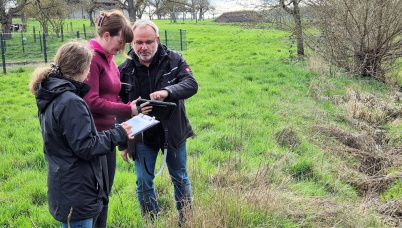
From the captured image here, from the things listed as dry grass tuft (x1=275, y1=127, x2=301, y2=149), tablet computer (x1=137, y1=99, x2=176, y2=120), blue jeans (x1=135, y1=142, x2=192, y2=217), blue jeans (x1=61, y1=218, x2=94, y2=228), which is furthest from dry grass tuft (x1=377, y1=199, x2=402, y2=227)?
blue jeans (x1=61, y1=218, x2=94, y2=228)

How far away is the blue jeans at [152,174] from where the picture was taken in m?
3.21

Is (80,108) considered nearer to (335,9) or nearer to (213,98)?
(213,98)

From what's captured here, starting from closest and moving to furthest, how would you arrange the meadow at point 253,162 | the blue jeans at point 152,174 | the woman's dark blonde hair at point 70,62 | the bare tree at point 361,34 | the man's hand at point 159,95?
the woman's dark blonde hair at point 70,62, the man's hand at point 159,95, the blue jeans at point 152,174, the meadow at point 253,162, the bare tree at point 361,34

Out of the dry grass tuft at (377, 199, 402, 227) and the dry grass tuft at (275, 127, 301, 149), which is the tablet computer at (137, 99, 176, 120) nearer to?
the dry grass tuft at (377, 199, 402, 227)

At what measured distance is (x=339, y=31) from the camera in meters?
11.5

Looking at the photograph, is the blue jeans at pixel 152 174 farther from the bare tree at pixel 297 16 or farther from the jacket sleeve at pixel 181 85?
the bare tree at pixel 297 16

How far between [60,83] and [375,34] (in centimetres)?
1096

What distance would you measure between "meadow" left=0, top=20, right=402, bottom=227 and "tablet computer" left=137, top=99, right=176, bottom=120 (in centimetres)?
85

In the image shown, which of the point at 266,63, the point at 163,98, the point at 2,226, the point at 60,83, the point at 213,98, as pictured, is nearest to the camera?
the point at 60,83

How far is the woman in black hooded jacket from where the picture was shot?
2.18 metres

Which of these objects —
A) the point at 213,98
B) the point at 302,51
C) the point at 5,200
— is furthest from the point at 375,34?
the point at 5,200

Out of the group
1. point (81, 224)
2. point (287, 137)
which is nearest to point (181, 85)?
point (81, 224)

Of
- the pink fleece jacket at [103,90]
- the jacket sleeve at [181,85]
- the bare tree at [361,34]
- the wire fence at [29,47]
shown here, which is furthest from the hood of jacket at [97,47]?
the wire fence at [29,47]

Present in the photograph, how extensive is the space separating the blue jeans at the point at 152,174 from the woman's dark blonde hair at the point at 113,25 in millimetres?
985
